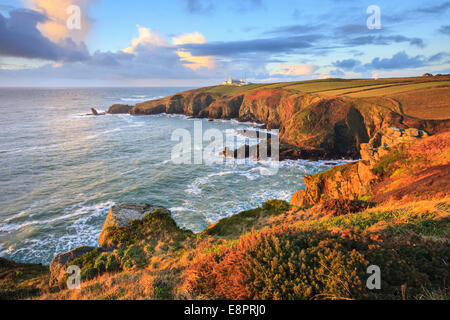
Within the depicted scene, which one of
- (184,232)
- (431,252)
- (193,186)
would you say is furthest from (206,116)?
(431,252)

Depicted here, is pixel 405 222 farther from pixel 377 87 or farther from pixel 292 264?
pixel 377 87

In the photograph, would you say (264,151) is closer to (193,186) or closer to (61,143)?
(193,186)

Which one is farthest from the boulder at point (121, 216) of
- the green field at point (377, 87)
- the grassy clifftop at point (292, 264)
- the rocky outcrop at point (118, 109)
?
the rocky outcrop at point (118, 109)

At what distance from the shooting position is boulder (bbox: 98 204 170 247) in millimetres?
11859

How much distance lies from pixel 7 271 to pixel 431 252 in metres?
15.5

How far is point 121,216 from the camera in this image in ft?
42.0

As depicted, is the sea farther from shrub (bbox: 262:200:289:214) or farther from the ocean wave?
shrub (bbox: 262:200:289:214)

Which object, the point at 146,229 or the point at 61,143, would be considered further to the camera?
the point at 61,143

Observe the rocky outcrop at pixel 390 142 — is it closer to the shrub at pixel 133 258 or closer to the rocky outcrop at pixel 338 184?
the rocky outcrop at pixel 338 184

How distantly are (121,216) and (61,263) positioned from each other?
3.69 meters

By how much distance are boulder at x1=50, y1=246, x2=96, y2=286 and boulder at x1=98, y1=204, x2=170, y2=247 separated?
110 centimetres

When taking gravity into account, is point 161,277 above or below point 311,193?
above

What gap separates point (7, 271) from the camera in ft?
32.1
